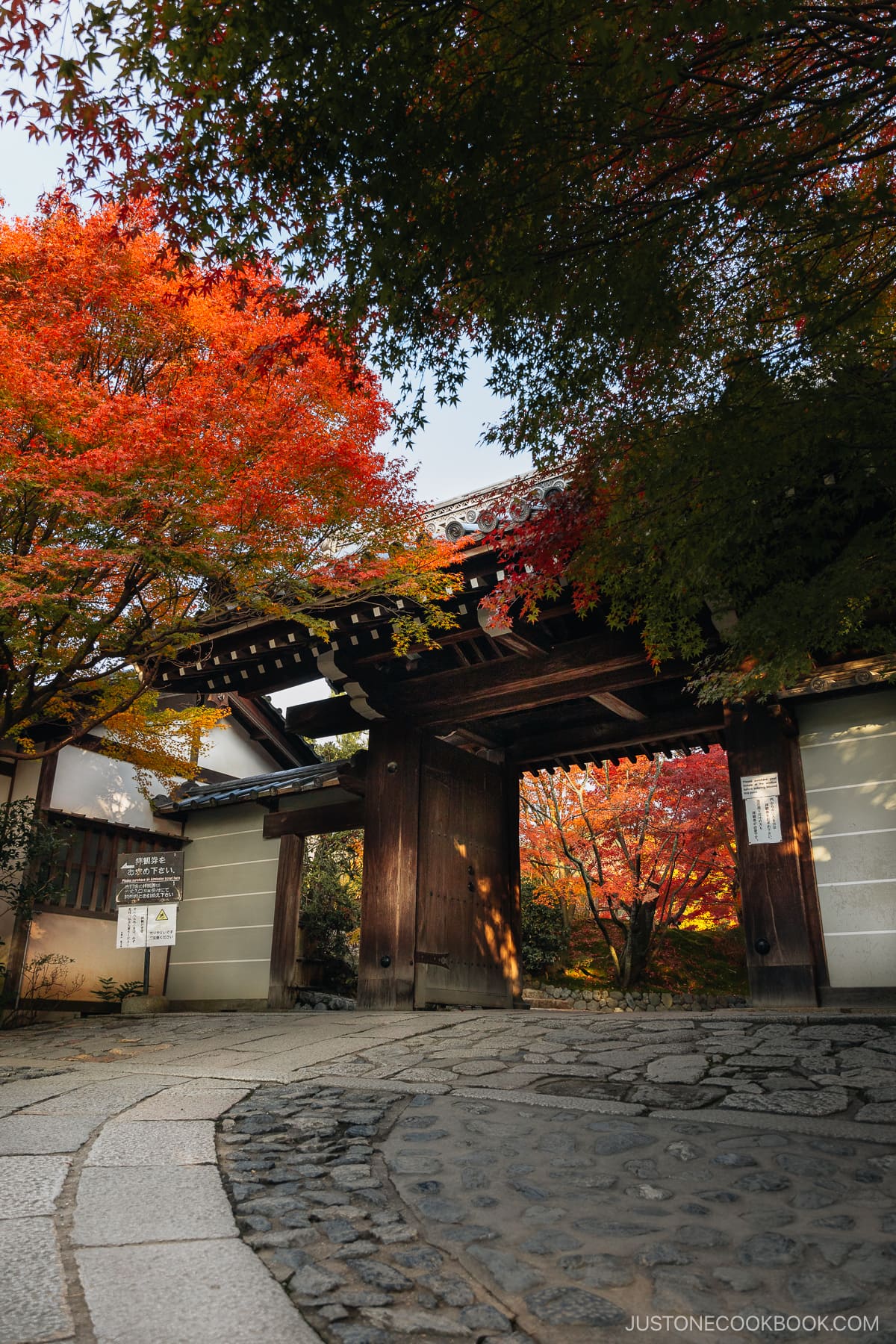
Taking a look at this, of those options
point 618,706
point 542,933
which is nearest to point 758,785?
point 618,706

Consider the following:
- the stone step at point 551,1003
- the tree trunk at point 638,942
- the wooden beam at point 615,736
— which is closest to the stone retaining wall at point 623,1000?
the stone step at point 551,1003

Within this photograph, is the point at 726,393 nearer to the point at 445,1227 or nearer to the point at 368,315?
the point at 368,315

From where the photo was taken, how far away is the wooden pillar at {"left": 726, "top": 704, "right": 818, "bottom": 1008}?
7.72 m

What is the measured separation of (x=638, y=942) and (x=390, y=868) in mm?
7096

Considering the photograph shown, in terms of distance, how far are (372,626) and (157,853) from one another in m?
4.18

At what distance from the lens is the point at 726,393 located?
435cm

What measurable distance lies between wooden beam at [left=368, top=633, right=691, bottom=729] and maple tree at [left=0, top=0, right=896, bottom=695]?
3.49m

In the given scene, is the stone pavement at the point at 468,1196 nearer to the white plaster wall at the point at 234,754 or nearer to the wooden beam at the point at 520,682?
the wooden beam at the point at 520,682

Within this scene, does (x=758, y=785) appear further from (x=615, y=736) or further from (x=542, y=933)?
(x=542, y=933)

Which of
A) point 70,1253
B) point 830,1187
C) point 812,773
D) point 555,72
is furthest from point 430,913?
point 555,72

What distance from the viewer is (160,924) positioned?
10.7 m

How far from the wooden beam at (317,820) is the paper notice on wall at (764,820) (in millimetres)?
5161

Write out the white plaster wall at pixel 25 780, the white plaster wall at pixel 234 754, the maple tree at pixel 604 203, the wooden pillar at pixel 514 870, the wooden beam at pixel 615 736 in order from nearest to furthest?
1. the maple tree at pixel 604 203
2. the wooden beam at pixel 615 736
3. the wooden pillar at pixel 514 870
4. the white plaster wall at pixel 25 780
5. the white plaster wall at pixel 234 754

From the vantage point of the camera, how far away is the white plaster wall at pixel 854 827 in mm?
7770
